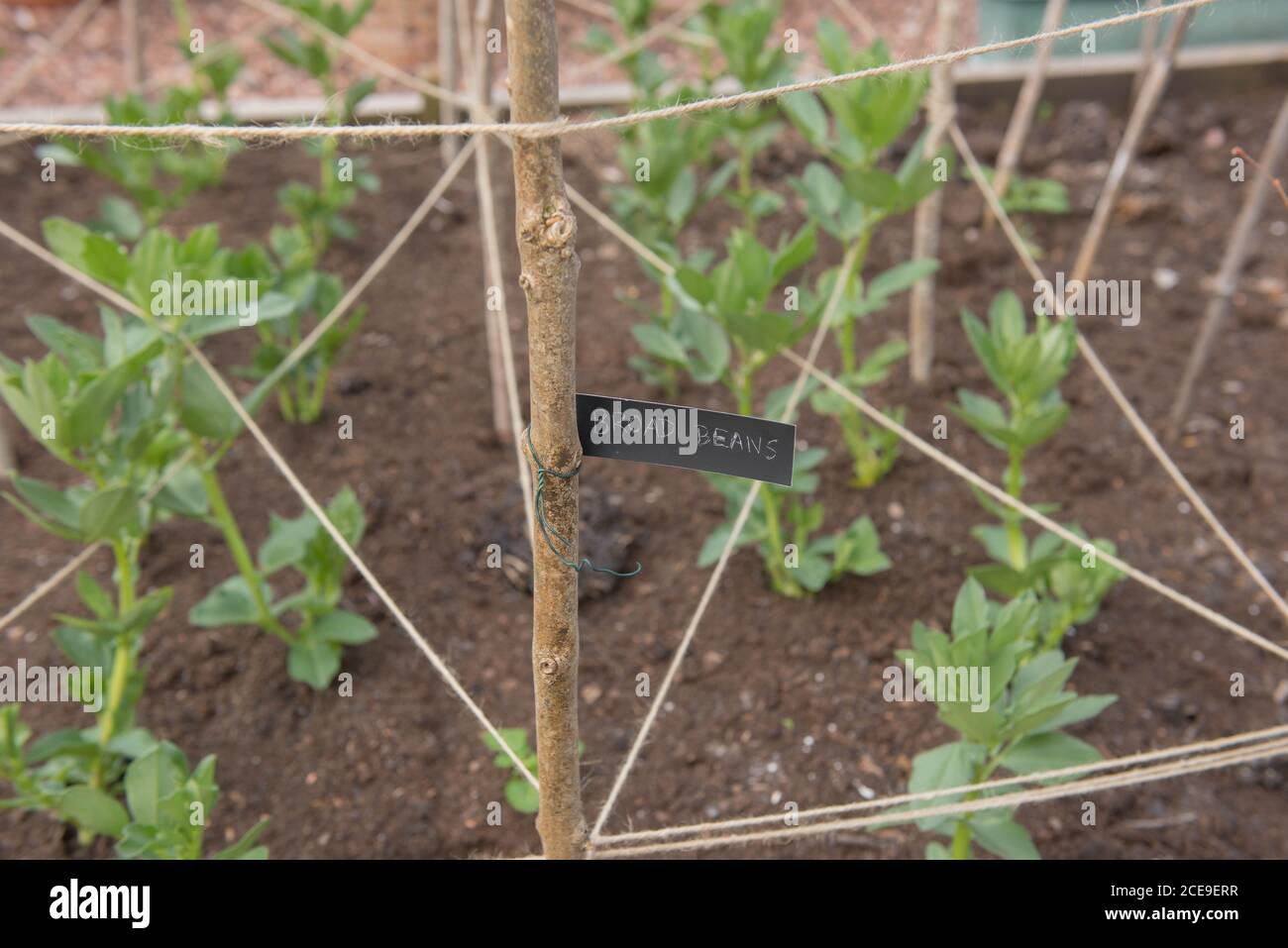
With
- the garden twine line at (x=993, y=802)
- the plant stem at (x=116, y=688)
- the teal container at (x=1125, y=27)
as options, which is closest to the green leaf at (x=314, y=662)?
the plant stem at (x=116, y=688)

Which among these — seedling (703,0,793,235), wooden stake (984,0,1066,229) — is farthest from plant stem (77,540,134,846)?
wooden stake (984,0,1066,229)

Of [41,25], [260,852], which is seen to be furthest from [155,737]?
[41,25]

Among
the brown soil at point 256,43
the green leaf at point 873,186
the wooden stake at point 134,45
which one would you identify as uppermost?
the brown soil at point 256,43

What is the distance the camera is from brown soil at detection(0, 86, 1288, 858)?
1829mm

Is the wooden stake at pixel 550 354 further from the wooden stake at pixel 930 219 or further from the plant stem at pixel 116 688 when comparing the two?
the wooden stake at pixel 930 219

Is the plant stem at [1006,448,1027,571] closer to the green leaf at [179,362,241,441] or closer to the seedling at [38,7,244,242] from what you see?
the green leaf at [179,362,241,441]

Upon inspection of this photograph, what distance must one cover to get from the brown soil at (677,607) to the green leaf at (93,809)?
24 centimetres

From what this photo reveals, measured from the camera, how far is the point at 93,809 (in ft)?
4.99

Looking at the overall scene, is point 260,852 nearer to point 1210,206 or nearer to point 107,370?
point 107,370

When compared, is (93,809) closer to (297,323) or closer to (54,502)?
(54,502)

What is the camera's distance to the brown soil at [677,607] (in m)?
1.83

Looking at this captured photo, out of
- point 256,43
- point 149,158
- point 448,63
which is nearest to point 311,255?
point 149,158
